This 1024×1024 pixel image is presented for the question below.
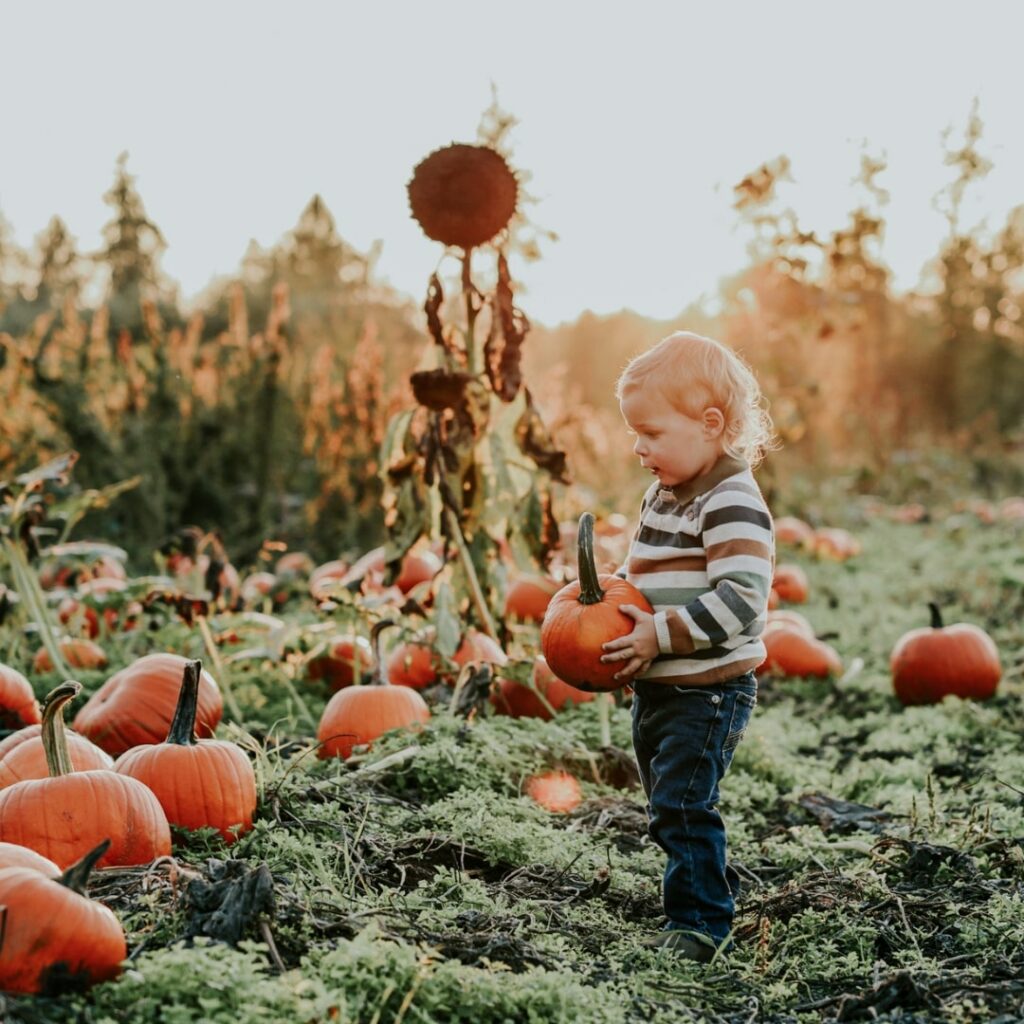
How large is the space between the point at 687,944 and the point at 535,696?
1.68 metres

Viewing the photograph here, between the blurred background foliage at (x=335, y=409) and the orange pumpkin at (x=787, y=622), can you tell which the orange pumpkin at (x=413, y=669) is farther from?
Answer: the orange pumpkin at (x=787, y=622)

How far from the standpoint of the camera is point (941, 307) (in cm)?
2020

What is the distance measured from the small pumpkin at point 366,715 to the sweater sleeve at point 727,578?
1.20 metres

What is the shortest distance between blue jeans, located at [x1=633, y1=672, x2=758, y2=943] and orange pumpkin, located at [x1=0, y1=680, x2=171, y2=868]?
1113 mm

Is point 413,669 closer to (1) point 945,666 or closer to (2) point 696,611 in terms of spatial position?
(2) point 696,611

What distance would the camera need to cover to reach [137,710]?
10.8 feet

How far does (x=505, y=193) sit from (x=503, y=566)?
Answer: 1.44 m

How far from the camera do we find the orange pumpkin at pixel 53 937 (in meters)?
1.72

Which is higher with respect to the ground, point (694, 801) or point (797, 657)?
point (694, 801)

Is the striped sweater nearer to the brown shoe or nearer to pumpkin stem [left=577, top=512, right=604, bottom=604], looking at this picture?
pumpkin stem [left=577, top=512, right=604, bottom=604]

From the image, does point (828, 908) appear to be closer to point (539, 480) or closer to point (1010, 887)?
A: point (1010, 887)

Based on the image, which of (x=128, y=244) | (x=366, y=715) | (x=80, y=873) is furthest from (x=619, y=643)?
(x=128, y=244)

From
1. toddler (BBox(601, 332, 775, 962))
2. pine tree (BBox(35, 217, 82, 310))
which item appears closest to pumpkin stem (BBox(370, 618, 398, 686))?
toddler (BBox(601, 332, 775, 962))

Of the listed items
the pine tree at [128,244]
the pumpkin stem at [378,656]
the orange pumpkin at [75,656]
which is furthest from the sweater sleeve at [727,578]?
the pine tree at [128,244]
